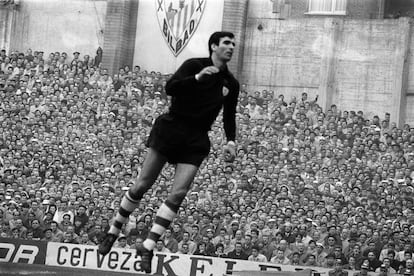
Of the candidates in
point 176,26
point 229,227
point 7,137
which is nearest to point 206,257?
point 229,227

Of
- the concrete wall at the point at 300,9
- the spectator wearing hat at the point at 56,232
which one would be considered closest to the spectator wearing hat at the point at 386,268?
the spectator wearing hat at the point at 56,232

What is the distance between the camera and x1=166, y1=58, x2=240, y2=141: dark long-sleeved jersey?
10.3 m

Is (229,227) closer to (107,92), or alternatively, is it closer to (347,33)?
(107,92)

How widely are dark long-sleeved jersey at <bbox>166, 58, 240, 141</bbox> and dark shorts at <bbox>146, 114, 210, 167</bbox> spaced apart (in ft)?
0.24

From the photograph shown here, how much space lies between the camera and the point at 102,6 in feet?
119

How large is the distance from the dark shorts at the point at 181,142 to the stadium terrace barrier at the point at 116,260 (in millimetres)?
7940

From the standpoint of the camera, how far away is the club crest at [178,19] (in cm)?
3416

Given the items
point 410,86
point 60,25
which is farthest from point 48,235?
point 60,25

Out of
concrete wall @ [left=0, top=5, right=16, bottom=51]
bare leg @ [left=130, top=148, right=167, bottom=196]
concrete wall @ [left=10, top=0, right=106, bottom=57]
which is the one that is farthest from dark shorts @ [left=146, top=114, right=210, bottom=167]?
concrete wall @ [left=0, top=5, right=16, bottom=51]

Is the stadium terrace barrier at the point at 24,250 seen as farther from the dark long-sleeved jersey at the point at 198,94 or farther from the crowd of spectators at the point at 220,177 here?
the dark long-sleeved jersey at the point at 198,94

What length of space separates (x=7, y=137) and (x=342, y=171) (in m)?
8.04

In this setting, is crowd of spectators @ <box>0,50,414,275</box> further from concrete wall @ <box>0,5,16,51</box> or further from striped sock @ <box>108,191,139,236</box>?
concrete wall @ <box>0,5,16,51</box>

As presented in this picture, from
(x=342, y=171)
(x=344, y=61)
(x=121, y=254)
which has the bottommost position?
(x=121, y=254)

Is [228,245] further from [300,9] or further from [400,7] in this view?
[400,7]
